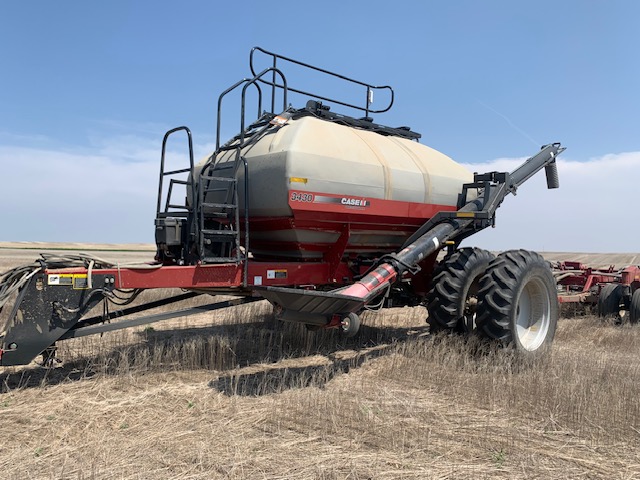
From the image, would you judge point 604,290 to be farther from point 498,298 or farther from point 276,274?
point 276,274

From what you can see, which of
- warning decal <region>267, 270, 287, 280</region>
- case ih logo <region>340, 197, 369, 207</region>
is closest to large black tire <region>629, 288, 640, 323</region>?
case ih logo <region>340, 197, 369, 207</region>

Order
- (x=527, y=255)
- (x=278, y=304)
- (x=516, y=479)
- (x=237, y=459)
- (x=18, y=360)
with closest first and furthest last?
(x=516, y=479)
(x=237, y=459)
(x=18, y=360)
(x=278, y=304)
(x=527, y=255)

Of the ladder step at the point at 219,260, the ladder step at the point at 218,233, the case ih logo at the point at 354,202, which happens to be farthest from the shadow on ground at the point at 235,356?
the case ih logo at the point at 354,202

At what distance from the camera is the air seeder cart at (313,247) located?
4988 millimetres

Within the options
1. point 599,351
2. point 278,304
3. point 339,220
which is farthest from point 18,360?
point 599,351

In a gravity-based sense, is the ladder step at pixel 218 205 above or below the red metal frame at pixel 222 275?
above

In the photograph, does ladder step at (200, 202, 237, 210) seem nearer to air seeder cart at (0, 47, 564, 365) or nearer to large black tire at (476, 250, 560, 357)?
air seeder cart at (0, 47, 564, 365)

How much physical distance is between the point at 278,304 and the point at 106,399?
170 cm

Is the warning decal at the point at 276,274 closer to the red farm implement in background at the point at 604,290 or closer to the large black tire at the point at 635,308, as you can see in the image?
the red farm implement in background at the point at 604,290

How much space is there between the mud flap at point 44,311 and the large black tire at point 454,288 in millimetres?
3588

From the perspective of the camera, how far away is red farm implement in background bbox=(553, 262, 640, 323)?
8969 millimetres

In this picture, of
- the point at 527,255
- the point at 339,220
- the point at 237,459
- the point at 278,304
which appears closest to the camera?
the point at 237,459

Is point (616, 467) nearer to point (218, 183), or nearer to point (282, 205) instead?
point (282, 205)

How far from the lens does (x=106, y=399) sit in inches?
188
